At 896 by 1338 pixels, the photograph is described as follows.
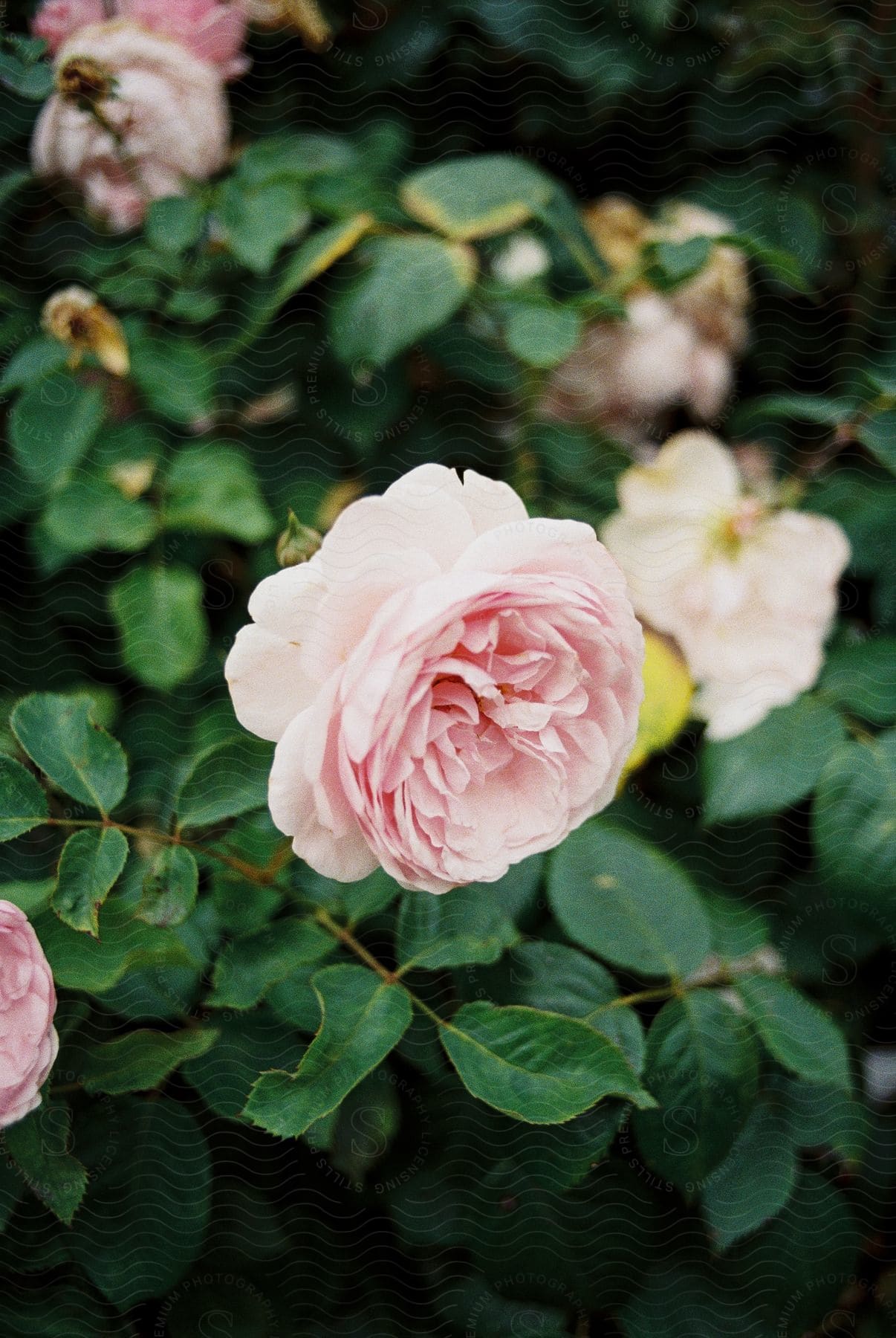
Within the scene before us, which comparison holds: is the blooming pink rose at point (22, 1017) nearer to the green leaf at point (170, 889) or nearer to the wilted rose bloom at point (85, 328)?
the green leaf at point (170, 889)

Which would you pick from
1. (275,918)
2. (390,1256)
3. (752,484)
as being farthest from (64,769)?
(752,484)

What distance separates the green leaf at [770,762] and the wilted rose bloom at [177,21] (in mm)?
309

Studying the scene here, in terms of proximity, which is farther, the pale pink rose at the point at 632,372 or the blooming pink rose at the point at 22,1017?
the pale pink rose at the point at 632,372

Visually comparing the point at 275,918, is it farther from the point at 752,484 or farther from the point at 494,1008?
the point at 752,484

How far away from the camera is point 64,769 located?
31cm

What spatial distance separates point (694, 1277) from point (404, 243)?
1.20ft

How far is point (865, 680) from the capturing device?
42cm

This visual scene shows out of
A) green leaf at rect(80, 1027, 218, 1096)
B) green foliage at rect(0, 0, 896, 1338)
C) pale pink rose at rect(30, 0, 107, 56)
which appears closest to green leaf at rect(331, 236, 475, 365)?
green foliage at rect(0, 0, 896, 1338)

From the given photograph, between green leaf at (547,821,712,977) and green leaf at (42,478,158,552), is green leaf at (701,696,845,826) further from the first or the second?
green leaf at (42,478,158,552)

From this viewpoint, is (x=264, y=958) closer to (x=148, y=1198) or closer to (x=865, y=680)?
(x=148, y=1198)

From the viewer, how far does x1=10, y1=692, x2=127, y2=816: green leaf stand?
31 centimetres

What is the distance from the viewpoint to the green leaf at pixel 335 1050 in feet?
0.93

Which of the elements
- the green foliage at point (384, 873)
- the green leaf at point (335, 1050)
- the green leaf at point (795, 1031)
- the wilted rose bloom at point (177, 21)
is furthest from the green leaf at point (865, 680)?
the wilted rose bloom at point (177, 21)

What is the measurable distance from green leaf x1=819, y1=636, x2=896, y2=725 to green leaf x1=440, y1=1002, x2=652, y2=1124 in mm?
177
